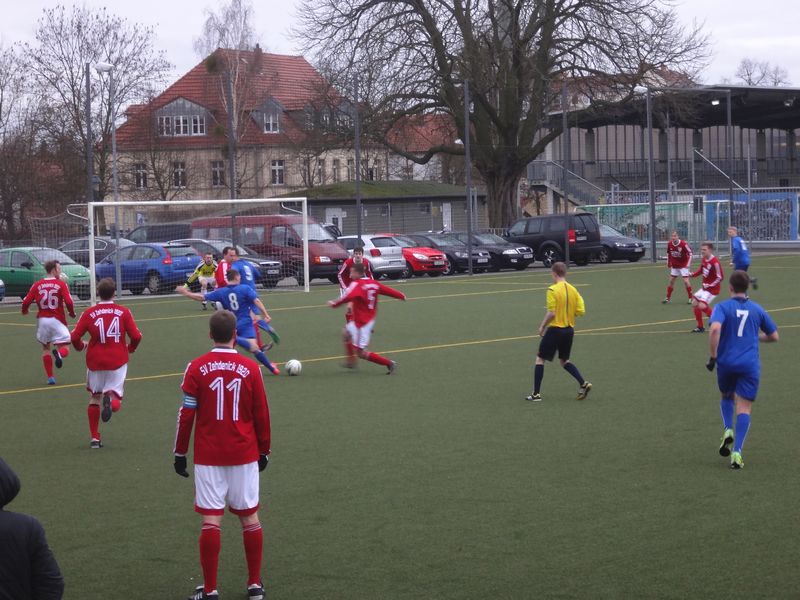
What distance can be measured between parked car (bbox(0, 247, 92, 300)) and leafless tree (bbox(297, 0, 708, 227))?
1730 cm

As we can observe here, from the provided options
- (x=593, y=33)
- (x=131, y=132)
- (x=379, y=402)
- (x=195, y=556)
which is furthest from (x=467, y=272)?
(x=195, y=556)

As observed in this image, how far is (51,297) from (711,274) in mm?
11689

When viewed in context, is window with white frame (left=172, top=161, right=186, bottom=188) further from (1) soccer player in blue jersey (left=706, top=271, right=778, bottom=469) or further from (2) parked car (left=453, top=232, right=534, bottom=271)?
(1) soccer player in blue jersey (left=706, top=271, right=778, bottom=469)

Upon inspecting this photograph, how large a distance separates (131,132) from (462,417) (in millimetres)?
51541

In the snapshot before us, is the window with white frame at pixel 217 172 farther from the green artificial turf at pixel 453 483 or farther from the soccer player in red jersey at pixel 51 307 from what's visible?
the soccer player in red jersey at pixel 51 307

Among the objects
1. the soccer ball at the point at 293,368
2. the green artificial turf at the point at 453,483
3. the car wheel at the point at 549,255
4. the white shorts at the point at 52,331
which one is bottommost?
the green artificial turf at the point at 453,483

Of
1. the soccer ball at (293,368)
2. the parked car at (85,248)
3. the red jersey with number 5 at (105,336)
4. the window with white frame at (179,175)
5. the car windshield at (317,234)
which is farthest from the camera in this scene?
the window with white frame at (179,175)

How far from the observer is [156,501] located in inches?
371

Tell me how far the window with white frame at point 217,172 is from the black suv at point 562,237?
81.4 feet

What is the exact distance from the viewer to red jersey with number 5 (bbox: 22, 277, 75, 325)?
16.7m

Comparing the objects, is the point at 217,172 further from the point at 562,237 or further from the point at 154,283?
the point at 154,283

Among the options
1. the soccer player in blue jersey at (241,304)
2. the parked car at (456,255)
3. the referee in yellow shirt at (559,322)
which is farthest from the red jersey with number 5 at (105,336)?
the parked car at (456,255)

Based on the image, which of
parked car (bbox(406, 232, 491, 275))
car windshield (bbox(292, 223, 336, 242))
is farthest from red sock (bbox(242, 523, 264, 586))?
parked car (bbox(406, 232, 491, 275))

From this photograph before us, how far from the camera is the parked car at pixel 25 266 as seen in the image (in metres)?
33.5
